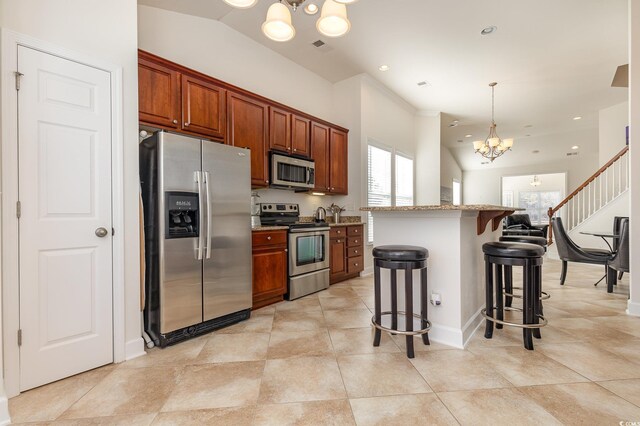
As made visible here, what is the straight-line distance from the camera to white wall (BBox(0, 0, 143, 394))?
6.33 feet

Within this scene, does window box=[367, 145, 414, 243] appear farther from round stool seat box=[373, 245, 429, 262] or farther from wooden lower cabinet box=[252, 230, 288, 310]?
round stool seat box=[373, 245, 429, 262]

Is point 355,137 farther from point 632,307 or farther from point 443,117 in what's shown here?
point 632,307

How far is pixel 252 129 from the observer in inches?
138

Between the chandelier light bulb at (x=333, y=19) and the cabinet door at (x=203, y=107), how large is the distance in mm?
1522

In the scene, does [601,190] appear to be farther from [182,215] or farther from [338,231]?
[182,215]

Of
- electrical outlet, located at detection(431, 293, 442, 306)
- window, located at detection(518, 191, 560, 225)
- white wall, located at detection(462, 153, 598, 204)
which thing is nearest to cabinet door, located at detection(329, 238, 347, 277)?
electrical outlet, located at detection(431, 293, 442, 306)

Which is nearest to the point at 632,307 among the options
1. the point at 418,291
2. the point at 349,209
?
the point at 418,291

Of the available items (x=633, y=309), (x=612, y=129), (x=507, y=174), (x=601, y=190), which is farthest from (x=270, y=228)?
(x=507, y=174)

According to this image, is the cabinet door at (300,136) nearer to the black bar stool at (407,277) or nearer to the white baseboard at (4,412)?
the black bar stool at (407,277)

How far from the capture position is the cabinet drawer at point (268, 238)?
324 centimetres

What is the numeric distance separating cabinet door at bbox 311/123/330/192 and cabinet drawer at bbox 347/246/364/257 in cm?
102

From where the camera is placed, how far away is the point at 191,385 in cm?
184

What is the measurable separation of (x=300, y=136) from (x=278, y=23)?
2156 mm

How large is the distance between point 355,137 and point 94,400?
4.54 meters
